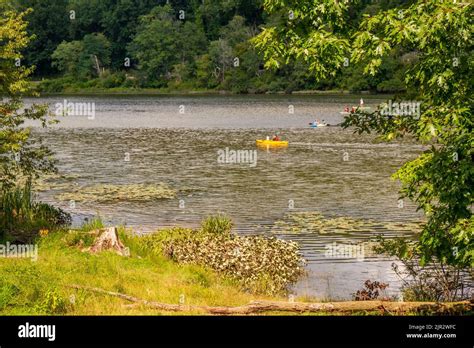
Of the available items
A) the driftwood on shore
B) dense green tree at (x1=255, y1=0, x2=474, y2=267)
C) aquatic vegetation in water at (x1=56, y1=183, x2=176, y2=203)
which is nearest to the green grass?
the driftwood on shore

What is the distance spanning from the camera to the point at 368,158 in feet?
213

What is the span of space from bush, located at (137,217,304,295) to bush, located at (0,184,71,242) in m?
3.99

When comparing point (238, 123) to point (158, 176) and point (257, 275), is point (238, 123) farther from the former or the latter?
point (257, 275)

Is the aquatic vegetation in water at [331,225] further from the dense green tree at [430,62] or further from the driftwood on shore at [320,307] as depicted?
the dense green tree at [430,62]

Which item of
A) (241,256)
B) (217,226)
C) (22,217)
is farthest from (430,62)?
(22,217)

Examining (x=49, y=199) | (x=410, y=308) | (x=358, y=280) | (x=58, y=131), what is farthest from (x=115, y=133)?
(x=410, y=308)

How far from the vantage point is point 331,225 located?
3559cm

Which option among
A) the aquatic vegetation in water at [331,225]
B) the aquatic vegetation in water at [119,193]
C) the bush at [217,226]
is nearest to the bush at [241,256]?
the bush at [217,226]

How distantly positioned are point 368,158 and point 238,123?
146ft

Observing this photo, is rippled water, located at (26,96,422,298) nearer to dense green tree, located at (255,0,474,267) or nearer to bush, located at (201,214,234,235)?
bush, located at (201,214,234,235)

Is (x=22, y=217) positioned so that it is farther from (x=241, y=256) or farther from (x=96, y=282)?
(x=96, y=282)

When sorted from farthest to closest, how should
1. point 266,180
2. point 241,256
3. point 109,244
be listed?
1. point 266,180
2. point 241,256
3. point 109,244

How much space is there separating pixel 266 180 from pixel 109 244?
94.3 feet

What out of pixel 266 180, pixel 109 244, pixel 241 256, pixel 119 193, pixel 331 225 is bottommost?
pixel 241 256
